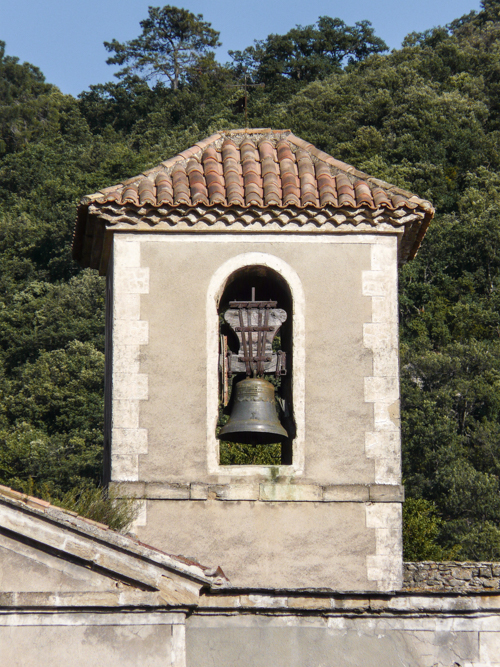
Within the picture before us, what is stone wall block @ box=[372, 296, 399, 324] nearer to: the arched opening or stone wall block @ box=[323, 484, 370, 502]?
the arched opening

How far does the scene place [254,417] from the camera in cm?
739

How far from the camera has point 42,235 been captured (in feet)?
147

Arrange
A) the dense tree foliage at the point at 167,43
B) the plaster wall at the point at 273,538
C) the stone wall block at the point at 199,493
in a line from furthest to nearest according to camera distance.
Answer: the dense tree foliage at the point at 167,43, the stone wall block at the point at 199,493, the plaster wall at the point at 273,538

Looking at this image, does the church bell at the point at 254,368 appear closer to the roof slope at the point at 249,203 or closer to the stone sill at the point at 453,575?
the roof slope at the point at 249,203

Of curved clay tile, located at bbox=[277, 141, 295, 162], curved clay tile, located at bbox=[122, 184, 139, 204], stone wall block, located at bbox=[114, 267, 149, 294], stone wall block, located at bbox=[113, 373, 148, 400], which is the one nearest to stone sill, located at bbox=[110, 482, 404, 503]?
stone wall block, located at bbox=[113, 373, 148, 400]

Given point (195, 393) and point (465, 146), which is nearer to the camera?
point (195, 393)

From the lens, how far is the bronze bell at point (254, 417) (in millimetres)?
7348

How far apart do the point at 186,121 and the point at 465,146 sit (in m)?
13.8

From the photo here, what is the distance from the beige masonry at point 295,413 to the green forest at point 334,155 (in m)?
12.3

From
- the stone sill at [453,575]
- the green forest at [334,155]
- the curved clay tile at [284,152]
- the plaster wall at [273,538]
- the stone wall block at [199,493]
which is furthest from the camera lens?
the green forest at [334,155]

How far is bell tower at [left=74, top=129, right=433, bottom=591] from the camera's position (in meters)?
7.22

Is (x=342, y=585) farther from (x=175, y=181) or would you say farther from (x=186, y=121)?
(x=186, y=121)

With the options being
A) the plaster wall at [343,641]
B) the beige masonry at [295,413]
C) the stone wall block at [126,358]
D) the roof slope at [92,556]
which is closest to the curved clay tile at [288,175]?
the beige masonry at [295,413]

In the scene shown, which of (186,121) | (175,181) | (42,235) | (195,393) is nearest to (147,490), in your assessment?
(195,393)
